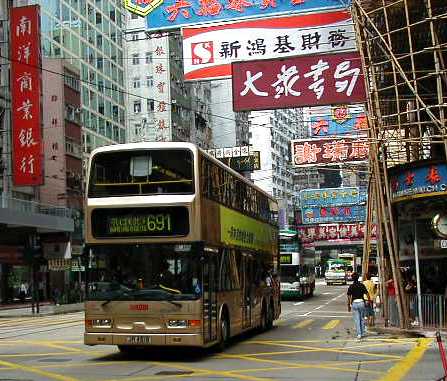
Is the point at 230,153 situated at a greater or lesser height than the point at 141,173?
greater

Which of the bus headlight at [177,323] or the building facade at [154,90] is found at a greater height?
the building facade at [154,90]

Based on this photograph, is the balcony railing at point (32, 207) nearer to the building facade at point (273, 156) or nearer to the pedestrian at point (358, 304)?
the pedestrian at point (358, 304)

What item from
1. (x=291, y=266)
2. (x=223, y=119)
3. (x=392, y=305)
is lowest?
(x=392, y=305)

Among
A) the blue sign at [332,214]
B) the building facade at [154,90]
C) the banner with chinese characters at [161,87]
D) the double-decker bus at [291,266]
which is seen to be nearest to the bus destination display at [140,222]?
the double-decker bus at [291,266]

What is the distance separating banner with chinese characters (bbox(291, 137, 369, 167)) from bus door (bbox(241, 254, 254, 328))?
15.5 meters

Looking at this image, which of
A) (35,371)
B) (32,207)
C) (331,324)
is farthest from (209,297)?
(32,207)

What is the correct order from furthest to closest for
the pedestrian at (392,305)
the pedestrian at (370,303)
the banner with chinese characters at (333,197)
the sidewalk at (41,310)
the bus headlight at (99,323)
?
the banner with chinese characters at (333,197) → the sidewalk at (41,310) → the pedestrian at (370,303) → the pedestrian at (392,305) → the bus headlight at (99,323)

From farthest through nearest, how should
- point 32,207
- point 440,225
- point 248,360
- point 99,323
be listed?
point 32,207, point 440,225, point 248,360, point 99,323

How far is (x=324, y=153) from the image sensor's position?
3366 cm

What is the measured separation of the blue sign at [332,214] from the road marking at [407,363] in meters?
38.2

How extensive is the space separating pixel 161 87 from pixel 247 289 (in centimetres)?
6772

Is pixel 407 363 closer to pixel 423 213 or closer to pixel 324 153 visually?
pixel 423 213

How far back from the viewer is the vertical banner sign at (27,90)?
38156 millimetres

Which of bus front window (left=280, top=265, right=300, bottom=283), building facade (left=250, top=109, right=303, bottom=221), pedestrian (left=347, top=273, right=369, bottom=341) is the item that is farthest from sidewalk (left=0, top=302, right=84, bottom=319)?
building facade (left=250, top=109, right=303, bottom=221)
